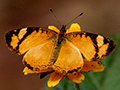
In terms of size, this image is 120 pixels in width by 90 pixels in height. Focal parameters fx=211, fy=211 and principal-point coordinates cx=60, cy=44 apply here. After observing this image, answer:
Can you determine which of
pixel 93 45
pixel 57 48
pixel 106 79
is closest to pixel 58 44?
pixel 57 48

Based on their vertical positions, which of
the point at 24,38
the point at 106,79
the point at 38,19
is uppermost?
the point at 24,38

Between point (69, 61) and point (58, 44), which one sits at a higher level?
point (58, 44)

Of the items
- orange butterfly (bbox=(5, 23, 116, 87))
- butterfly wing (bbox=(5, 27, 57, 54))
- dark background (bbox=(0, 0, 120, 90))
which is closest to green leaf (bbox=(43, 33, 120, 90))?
orange butterfly (bbox=(5, 23, 116, 87))

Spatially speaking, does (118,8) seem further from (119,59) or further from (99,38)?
(99,38)

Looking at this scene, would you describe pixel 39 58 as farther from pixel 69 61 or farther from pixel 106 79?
pixel 106 79

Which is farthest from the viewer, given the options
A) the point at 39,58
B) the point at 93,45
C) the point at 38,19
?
the point at 38,19

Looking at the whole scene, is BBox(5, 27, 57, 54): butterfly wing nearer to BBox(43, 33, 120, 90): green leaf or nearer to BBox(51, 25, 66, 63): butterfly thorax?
BBox(51, 25, 66, 63): butterfly thorax

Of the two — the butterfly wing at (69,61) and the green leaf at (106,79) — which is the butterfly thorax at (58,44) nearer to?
the butterfly wing at (69,61)

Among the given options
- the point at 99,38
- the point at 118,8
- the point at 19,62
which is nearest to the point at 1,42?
the point at 19,62
